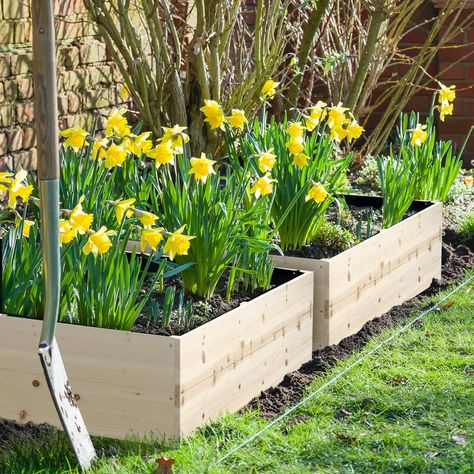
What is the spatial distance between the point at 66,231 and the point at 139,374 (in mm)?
488

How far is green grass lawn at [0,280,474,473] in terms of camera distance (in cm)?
321

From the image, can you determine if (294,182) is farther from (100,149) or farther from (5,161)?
(5,161)

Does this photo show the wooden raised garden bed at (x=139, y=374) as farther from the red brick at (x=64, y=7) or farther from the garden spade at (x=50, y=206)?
the red brick at (x=64, y=7)

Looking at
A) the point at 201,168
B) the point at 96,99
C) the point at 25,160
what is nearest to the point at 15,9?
the point at 25,160

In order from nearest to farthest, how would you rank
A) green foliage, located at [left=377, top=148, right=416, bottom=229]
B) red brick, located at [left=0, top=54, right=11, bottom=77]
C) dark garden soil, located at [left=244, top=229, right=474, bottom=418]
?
dark garden soil, located at [left=244, top=229, right=474, bottom=418], green foliage, located at [left=377, top=148, right=416, bottom=229], red brick, located at [left=0, top=54, right=11, bottom=77]

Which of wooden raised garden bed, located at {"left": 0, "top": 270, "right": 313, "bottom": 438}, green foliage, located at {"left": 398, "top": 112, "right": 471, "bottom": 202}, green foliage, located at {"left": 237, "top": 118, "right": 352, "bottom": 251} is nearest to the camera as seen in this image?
wooden raised garden bed, located at {"left": 0, "top": 270, "right": 313, "bottom": 438}

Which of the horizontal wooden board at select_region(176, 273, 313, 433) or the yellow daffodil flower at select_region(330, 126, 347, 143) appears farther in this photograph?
the yellow daffodil flower at select_region(330, 126, 347, 143)

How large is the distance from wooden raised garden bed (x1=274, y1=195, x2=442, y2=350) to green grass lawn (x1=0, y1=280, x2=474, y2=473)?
0.85 feet

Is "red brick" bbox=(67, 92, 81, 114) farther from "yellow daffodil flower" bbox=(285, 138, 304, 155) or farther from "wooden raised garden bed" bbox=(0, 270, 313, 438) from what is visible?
"wooden raised garden bed" bbox=(0, 270, 313, 438)

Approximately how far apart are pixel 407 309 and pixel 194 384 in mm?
1811

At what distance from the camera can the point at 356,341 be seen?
4.47 m

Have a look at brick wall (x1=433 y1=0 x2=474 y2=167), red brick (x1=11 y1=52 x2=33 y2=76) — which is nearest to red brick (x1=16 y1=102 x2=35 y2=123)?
red brick (x1=11 y1=52 x2=33 y2=76)

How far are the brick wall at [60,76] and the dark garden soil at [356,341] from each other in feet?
5.46

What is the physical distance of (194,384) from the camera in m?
3.38
